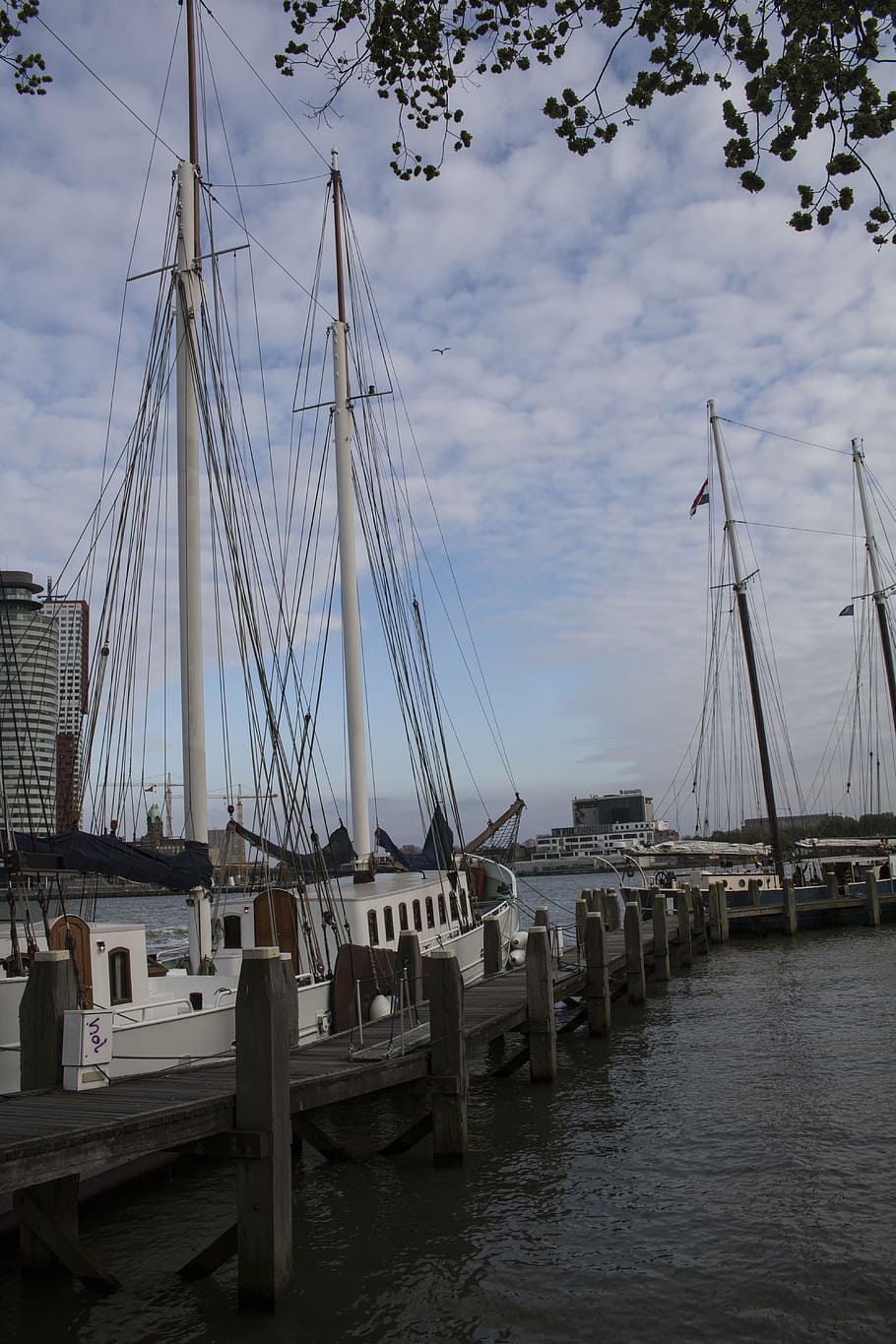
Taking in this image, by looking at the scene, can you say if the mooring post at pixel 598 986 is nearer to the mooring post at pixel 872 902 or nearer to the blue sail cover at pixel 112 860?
the blue sail cover at pixel 112 860

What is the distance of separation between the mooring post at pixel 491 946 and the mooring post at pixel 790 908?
2271cm

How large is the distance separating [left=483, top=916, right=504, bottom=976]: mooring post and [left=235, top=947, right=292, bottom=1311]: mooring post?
51.8 ft

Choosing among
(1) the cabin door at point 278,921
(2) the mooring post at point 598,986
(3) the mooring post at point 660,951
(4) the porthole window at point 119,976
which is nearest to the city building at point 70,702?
(1) the cabin door at point 278,921

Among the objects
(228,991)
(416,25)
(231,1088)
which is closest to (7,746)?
(228,991)

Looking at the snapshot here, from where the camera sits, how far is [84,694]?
2138cm

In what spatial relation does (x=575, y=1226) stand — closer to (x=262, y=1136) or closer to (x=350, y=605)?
(x=262, y=1136)

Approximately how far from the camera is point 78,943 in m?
14.4

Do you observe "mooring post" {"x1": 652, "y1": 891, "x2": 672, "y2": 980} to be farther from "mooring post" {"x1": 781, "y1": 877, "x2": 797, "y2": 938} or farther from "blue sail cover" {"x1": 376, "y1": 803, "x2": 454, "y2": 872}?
"mooring post" {"x1": 781, "y1": 877, "x2": 797, "y2": 938}

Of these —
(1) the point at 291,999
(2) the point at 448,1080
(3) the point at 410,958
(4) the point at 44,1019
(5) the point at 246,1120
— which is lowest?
(2) the point at 448,1080

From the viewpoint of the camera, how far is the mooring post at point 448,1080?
14.0 metres

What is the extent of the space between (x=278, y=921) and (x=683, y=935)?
20.6m

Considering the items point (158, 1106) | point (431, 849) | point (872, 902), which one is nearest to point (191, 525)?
point (158, 1106)

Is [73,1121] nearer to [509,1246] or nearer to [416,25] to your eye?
[509,1246]

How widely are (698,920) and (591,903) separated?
21.2 ft
